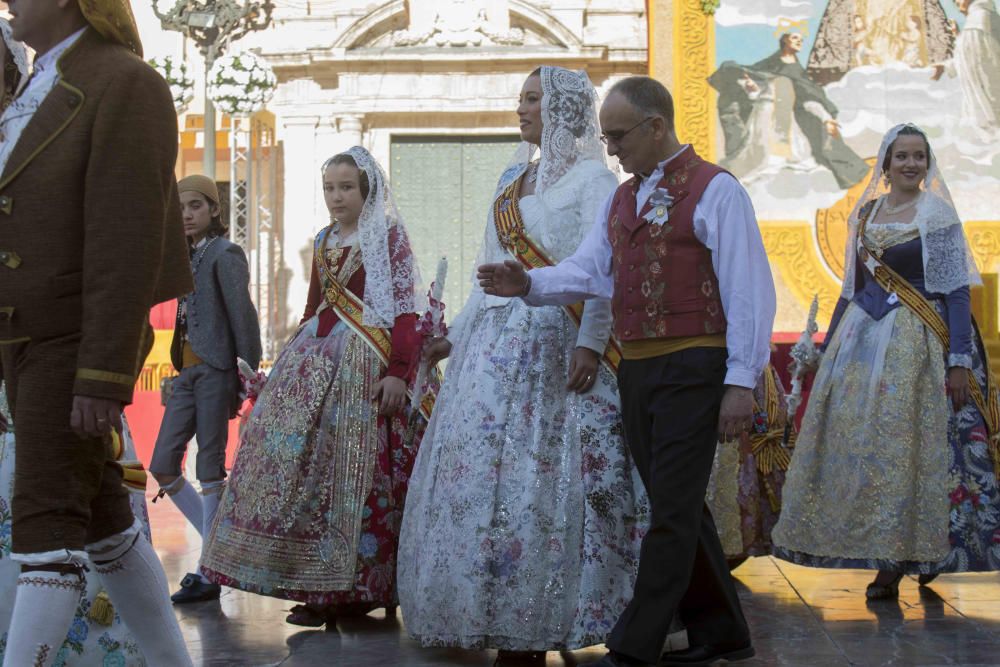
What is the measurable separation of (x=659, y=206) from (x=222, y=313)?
7.51 feet

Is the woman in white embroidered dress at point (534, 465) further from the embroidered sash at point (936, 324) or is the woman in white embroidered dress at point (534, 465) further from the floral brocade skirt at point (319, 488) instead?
the embroidered sash at point (936, 324)

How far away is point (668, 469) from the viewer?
10.9 ft

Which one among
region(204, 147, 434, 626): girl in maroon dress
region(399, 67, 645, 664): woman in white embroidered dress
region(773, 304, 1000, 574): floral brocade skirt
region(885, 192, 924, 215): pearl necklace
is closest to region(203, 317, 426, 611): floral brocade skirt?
region(204, 147, 434, 626): girl in maroon dress

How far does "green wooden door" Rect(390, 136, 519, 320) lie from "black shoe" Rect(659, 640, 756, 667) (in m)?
10.7

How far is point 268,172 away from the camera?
1470cm

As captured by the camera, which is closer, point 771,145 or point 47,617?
point 47,617

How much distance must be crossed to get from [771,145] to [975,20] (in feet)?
8.25

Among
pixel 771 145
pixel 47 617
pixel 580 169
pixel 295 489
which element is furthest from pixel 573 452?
pixel 771 145

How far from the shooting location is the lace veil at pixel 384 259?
14.8 ft

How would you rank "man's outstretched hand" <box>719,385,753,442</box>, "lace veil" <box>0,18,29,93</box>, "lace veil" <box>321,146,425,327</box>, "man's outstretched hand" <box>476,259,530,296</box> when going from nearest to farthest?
"lace veil" <box>0,18,29,93</box> → "man's outstretched hand" <box>719,385,753,442</box> → "man's outstretched hand" <box>476,259,530,296</box> → "lace veil" <box>321,146,425,327</box>

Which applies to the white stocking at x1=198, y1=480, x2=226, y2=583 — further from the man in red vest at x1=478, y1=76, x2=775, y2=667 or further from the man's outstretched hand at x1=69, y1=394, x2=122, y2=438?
the man's outstretched hand at x1=69, y1=394, x2=122, y2=438

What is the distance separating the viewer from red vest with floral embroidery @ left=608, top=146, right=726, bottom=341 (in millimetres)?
3375

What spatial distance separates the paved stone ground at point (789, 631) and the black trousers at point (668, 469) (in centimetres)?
57

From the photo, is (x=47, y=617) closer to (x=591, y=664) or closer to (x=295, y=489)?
(x=591, y=664)
